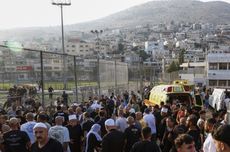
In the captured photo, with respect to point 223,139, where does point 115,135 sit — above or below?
below

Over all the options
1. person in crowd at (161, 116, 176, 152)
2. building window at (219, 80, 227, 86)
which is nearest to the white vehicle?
person in crowd at (161, 116, 176, 152)

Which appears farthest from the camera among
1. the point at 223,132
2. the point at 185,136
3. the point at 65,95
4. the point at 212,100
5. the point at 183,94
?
the point at 212,100

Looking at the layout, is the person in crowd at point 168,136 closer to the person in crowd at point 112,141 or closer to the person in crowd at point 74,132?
the person in crowd at point 112,141

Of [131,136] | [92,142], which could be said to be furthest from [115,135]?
[131,136]

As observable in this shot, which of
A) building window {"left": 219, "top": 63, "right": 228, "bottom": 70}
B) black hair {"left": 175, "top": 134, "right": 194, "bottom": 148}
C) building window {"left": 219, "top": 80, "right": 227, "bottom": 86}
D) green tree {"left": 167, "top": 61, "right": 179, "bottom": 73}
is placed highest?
black hair {"left": 175, "top": 134, "right": 194, "bottom": 148}

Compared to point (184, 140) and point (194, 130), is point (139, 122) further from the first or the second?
point (184, 140)

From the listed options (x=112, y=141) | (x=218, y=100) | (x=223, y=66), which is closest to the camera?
(x=112, y=141)

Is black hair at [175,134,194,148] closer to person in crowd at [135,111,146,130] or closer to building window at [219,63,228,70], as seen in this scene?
person in crowd at [135,111,146,130]

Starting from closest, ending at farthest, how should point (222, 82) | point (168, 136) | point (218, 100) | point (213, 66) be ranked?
1. point (168, 136)
2. point (218, 100)
3. point (222, 82)
4. point (213, 66)

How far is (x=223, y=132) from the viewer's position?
445cm

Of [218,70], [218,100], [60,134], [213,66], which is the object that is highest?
[213,66]

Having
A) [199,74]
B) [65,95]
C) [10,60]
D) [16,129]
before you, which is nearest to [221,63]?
[199,74]

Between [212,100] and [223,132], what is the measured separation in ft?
85.7

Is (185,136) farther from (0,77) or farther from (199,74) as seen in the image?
(199,74)
